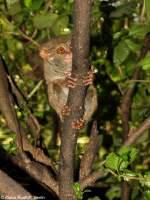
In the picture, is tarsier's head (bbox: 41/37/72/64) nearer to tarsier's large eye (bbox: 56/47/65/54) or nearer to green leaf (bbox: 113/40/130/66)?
tarsier's large eye (bbox: 56/47/65/54)

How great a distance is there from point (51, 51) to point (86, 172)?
2.94ft

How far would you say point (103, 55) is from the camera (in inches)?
144

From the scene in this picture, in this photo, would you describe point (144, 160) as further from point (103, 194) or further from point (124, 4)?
point (124, 4)

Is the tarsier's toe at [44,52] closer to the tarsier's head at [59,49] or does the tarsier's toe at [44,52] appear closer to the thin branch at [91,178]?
the tarsier's head at [59,49]

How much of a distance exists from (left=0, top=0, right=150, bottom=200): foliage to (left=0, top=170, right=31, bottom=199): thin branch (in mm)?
582

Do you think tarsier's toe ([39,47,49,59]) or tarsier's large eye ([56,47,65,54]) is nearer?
tarsier's large eye ([56,47,65,54])

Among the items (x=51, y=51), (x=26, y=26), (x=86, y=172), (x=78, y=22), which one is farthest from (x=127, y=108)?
(x=78, y=22)

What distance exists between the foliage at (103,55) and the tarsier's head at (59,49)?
0.32 ft

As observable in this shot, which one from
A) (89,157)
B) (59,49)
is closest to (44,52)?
(59,49)

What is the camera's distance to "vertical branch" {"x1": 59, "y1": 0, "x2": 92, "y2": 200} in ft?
4.62

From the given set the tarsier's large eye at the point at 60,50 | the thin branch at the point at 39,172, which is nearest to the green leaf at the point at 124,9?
the tarsier's large eye at the point at 60,50

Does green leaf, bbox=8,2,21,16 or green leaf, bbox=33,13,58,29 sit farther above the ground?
green leaf, bbox=8,2,21,16

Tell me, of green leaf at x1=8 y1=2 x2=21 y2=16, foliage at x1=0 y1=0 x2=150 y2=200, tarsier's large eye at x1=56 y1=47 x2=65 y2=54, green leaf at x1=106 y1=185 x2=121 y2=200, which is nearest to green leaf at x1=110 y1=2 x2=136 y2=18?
foliage at x1=0 y1=0 x2=150 y2=200

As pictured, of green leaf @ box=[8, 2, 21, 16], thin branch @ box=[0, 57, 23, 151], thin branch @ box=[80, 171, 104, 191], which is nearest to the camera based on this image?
A: thin branch @ box=[80, 171, 104, 191]
